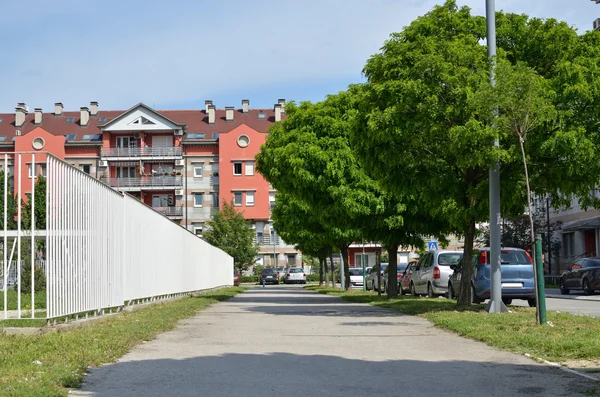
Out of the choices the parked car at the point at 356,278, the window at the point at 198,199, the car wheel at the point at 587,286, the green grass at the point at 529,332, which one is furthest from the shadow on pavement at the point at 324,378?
the window at the point at 198,199

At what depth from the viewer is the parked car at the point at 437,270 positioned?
28.1m

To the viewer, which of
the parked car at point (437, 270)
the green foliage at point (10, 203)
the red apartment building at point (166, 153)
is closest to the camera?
the green foliage at point (10, 203)

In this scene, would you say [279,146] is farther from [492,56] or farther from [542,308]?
[542,308]

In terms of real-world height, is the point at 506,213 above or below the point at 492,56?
below

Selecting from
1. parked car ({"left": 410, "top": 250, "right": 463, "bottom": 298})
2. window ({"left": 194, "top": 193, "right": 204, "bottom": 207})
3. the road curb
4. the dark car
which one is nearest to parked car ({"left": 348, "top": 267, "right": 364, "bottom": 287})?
the dark car

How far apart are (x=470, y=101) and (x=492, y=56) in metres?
1.69

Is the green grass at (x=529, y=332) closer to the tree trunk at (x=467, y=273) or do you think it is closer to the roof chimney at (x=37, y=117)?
the tree trunk at (x=467, y=273)

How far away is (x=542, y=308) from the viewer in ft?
45.9

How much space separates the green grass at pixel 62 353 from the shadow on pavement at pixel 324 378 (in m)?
0.27

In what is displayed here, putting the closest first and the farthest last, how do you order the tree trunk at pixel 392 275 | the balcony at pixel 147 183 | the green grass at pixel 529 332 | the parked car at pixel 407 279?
the green grass at pixel 529 332 → the tree trunk at pixel 392 275 → the parked car at pixel 407 279 → the balcony at pixel 147 183

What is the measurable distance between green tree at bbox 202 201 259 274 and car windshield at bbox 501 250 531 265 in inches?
2471

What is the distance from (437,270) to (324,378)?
20.3m

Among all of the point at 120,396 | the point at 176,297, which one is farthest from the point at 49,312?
the point at 176,297

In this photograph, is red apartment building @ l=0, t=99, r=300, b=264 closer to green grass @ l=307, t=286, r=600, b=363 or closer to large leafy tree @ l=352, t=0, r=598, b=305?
large leafy tree @ l=352, t=0, r=598, b=305
